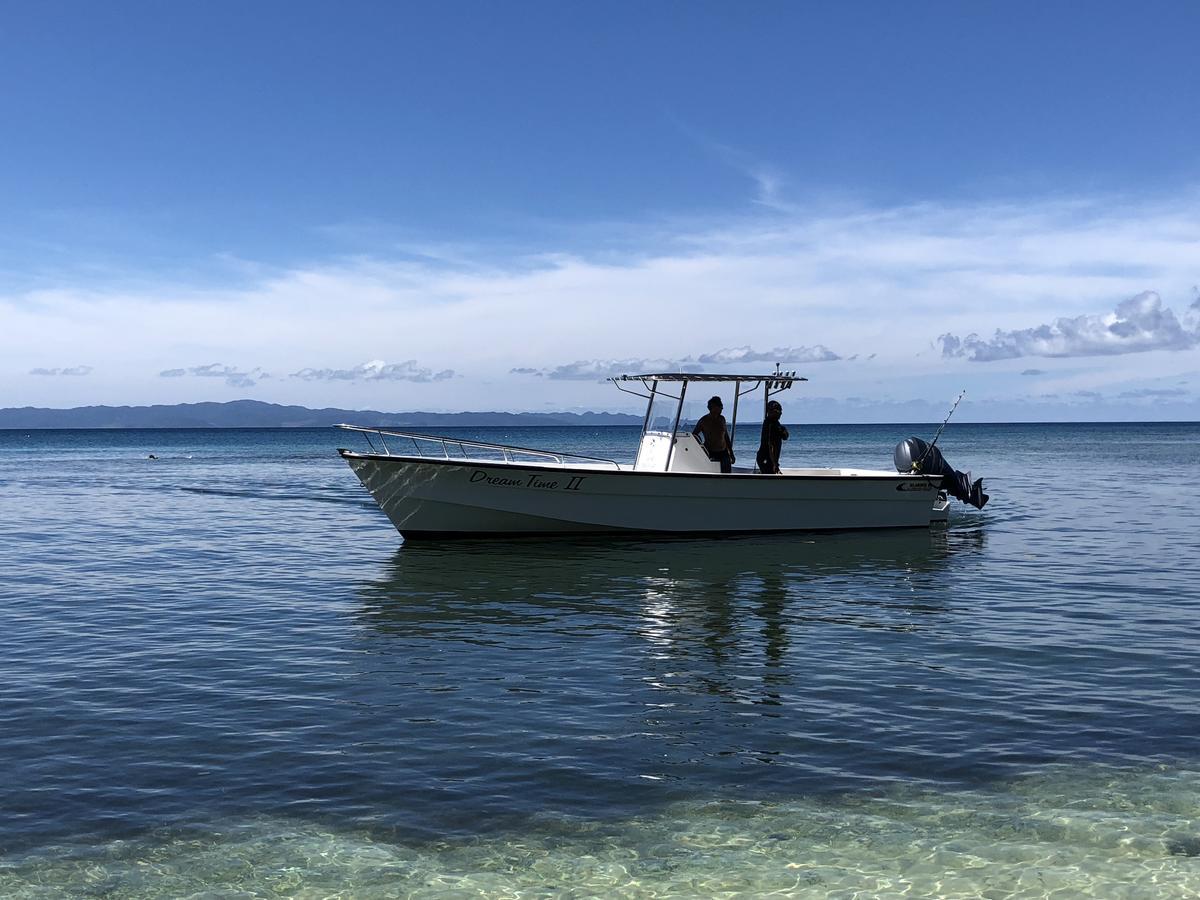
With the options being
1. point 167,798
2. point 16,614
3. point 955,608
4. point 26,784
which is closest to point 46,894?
point 167,798

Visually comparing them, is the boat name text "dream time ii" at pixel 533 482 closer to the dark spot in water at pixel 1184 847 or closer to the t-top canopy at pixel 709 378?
the t-top canopy at pixel 709 378

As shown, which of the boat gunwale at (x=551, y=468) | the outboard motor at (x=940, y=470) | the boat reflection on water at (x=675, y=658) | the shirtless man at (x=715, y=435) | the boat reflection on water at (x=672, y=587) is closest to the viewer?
the boat reflection on water at (x=675, y=658)

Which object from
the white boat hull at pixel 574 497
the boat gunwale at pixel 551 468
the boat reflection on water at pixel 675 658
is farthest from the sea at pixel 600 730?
the boat gunwale at pixel 551 468

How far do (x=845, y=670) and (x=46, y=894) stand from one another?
740cm

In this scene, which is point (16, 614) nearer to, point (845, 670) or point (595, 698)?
point (595, 698)

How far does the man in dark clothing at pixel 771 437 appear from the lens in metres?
20.7

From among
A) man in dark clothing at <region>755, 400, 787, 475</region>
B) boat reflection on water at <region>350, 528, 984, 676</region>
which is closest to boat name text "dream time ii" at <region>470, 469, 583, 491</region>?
boat reflection on water at <region>350, 528, 984, 676</region>

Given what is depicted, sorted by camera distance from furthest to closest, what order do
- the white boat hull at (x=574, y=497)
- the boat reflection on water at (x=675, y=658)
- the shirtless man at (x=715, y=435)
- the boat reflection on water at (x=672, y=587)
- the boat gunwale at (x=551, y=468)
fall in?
1. the shirtless man at (x=715, y=435)
2. the white boat hull at (x=574, y=497)
3. the boat gunwale at (x=551, y=468)
4. the boat reflection on water at (x=672, y=587)
5. the boat reflection on water at (x=675, y=658)

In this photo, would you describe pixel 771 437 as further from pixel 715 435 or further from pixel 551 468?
pixel 551 468

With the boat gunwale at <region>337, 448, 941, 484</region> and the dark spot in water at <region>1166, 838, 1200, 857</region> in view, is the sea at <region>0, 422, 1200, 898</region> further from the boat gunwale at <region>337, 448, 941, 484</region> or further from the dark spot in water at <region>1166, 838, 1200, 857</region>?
the boat gunwale at <region>337, 448, 941, 484</region>

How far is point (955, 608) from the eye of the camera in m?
14.5

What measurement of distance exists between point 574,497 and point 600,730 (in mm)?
11301

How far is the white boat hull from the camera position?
773 inches

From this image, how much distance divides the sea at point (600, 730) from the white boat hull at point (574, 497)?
6.05ft
